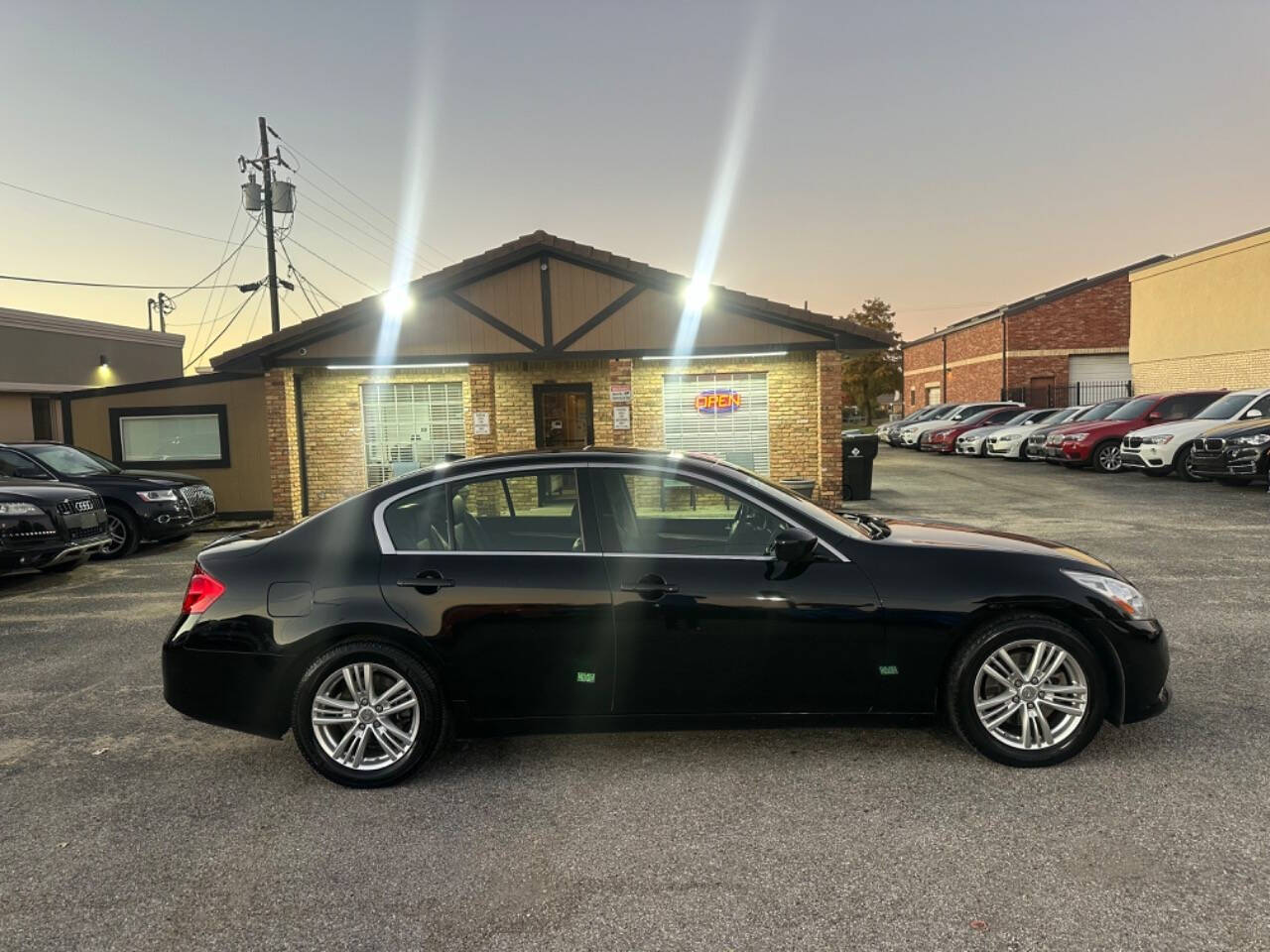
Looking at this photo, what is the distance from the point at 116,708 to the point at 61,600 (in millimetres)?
4084

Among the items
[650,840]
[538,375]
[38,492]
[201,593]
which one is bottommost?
[650,840]

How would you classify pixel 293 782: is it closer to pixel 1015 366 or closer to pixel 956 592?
pixel 956 592

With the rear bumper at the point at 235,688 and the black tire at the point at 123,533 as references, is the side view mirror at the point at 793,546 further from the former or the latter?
the black tire at the point at 123,533

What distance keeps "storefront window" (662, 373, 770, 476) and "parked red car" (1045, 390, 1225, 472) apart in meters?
8.87

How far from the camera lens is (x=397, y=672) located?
3.58 meters

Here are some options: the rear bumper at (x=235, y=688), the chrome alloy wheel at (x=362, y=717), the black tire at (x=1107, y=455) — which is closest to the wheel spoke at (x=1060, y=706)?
the chrome alloy wheel at (x=362, y=717)

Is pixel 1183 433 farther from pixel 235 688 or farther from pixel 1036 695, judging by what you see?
pixel 235 688

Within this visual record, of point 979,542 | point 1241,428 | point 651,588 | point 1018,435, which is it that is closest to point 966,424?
point 1018,435

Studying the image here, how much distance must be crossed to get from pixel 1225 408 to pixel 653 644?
679 inches

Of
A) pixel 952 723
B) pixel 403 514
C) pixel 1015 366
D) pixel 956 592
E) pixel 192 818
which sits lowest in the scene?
pixel 192 818

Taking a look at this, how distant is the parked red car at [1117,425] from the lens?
699 inches

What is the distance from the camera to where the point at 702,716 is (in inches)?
142

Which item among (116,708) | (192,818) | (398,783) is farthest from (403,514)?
(116,708)

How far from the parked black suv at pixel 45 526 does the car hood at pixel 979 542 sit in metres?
8.51
